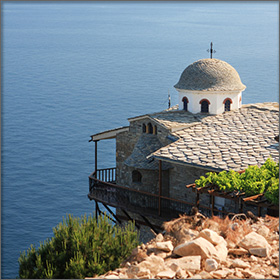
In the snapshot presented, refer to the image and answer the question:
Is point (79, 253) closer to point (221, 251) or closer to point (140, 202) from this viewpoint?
point (221, 251)

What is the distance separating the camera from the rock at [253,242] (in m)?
17.9

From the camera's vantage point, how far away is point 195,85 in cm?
3569

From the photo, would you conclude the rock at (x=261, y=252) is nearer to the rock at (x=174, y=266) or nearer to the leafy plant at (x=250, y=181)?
the rock at (x=174, y=266)

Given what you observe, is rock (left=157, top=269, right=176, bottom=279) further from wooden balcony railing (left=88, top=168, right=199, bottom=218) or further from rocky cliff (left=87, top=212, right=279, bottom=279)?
wooden balcony railing (left=88, top=168, right=199, bottom=218)

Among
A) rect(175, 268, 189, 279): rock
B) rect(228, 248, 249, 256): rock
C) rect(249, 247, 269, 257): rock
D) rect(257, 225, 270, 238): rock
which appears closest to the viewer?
rect(175, 268, 189, 279): rock

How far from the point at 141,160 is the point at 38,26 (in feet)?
551

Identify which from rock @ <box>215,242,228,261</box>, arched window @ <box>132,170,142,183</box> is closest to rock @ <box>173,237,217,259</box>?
rock @ <box>215,242,228,261</box>

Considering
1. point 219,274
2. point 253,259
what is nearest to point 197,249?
point 219,274

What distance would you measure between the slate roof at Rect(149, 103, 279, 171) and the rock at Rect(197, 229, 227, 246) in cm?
980

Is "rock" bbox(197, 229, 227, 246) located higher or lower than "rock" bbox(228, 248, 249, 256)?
higher

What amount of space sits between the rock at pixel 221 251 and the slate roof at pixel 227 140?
33.6 feet

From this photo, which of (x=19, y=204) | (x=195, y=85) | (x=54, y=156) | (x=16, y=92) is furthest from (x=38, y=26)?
(x=195, y=85)

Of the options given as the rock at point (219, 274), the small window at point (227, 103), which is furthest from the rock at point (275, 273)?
the small window at point (227, 103)

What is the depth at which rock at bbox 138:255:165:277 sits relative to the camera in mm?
17095
